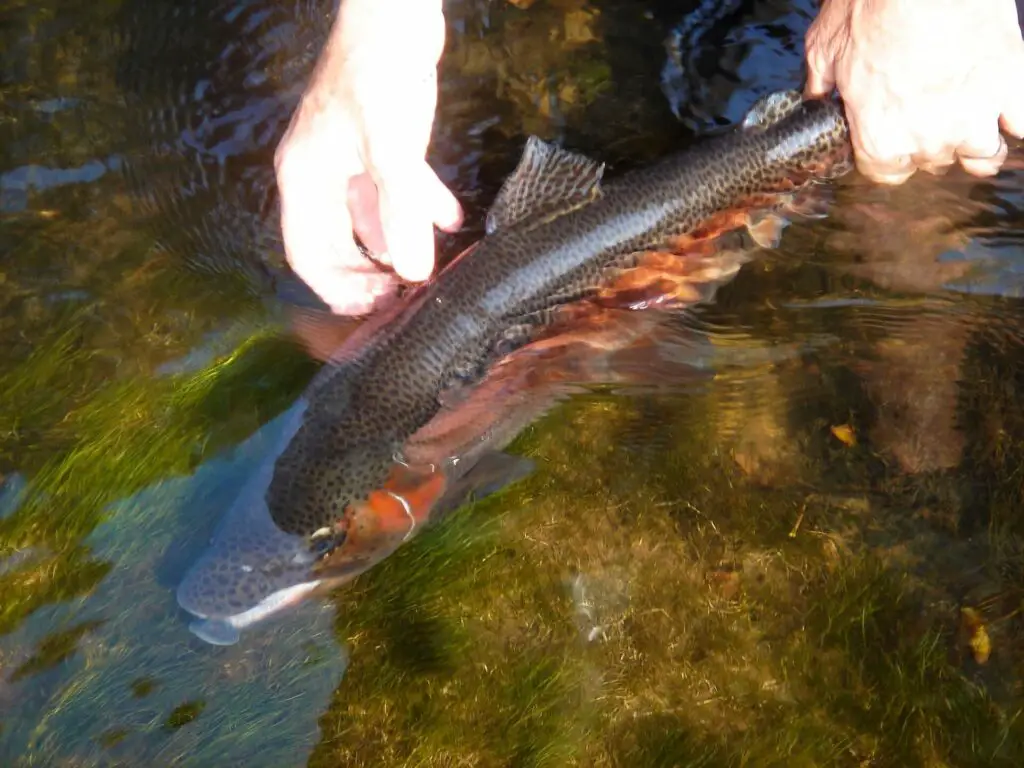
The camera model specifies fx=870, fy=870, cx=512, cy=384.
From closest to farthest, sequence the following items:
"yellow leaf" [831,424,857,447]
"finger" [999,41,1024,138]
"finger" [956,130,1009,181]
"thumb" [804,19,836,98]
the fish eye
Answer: "finger" [999,41,1024,138], "finger" [956,130,1009,181], the fish eye, "thumb" [804,19,836,98], "yellow leaf" [831,424,857,447]

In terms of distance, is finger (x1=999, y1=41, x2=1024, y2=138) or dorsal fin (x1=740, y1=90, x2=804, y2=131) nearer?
finger (x1=999, y1=41, x2=1024, y2=138)

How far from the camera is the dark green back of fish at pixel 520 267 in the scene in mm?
3926

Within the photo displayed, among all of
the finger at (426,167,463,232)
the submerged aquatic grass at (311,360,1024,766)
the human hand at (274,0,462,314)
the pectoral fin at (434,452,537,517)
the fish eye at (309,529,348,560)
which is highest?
the human hand at (274,0,462,314)

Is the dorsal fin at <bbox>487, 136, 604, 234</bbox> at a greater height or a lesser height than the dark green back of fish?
greater

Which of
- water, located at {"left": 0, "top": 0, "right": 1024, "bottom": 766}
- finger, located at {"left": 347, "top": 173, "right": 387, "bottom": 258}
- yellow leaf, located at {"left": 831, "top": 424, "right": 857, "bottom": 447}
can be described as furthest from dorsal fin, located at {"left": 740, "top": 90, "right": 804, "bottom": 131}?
finger, located at {"left": 347, "top": 173, "right": 387, "bottom": 258}

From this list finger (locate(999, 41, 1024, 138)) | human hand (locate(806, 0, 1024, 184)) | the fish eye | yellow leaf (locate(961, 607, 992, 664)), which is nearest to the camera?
human hand (locate(806, 0, 1024, 184))

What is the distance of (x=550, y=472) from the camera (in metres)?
4.62

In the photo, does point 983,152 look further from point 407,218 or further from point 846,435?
point 407,218

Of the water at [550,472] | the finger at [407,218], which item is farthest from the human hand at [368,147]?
the water at [550,472]

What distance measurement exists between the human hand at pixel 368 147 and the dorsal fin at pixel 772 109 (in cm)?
177

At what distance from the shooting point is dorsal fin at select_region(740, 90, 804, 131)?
14.8 ft

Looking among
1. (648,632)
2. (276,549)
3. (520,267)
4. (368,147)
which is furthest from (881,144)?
(276,549)

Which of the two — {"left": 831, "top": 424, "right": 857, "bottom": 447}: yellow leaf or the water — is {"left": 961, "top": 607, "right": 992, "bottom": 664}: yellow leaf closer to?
the water

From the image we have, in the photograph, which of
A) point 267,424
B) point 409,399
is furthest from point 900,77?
point 267,424
